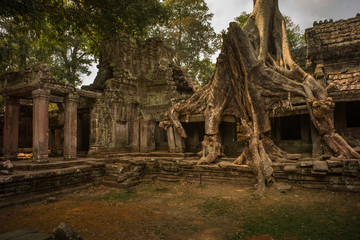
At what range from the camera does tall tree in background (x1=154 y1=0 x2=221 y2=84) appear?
21.0 metres

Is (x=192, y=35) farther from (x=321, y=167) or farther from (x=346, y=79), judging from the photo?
(x=321, y=167)

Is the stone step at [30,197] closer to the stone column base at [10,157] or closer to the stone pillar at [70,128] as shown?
the stone pillar at [70,128]

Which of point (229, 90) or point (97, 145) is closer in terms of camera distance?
point (229, 90)

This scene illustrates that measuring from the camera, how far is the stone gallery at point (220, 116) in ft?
22.3

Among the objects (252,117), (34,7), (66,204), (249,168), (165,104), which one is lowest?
(66,204)

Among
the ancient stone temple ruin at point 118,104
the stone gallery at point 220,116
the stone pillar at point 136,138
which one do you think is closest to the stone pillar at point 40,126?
the stone gallery at point 220,116

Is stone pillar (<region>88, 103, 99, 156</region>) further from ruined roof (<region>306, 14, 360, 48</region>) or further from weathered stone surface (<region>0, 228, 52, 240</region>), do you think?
ruined roof (<region>306, 14, 360, 48</region>)

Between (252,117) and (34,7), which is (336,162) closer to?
(252,117)

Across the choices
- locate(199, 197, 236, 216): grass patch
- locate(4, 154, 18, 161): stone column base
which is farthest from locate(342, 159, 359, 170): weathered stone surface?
locate(4, 154, 18, 161): stone column base

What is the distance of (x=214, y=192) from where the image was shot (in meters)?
6.34

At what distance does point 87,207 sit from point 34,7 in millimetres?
5389

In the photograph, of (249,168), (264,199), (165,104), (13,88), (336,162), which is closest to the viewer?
(264,199)

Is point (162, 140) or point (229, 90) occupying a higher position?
point (229, 90)

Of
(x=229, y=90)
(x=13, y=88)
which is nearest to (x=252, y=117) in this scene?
(x=229, y=90)
